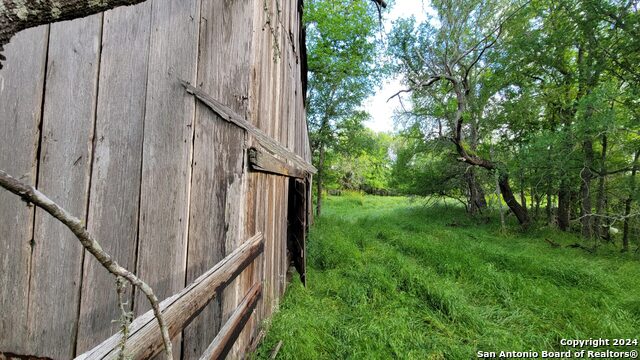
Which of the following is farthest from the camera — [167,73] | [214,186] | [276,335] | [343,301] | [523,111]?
[523,111]

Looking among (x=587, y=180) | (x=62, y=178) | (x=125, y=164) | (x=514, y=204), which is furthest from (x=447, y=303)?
(x=514, y=204)

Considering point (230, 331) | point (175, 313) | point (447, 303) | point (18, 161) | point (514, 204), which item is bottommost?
point (447, 303)

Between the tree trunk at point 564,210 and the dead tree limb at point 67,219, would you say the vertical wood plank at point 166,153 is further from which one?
the tree trunk at point 564,210

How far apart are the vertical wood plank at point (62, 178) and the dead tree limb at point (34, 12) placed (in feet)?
2.14

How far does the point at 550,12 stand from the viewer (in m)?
8.16

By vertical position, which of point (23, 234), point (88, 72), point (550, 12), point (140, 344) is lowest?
point (140, 344)

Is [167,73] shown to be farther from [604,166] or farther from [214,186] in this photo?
[604,166]

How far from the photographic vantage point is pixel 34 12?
1.66ft

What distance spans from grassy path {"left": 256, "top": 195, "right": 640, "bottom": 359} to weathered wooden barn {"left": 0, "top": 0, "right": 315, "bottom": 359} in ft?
5.46

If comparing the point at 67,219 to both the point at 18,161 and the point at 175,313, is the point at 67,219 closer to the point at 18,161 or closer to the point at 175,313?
the point at 175,313

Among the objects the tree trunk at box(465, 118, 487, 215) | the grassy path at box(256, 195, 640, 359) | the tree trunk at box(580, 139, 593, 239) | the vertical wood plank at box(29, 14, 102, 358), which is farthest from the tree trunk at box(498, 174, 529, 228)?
the vertical wood plank at box(29, 14, 102, 358)

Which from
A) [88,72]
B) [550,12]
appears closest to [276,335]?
[88,72]

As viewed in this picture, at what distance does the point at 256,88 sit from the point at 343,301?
11.0 feet

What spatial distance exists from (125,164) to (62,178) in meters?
0.22
